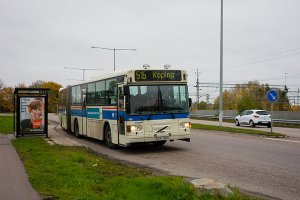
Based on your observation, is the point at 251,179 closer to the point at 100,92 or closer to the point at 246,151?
the point at 246,151

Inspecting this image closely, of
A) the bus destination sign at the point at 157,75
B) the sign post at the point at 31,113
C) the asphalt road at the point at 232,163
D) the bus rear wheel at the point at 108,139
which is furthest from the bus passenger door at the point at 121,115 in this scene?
the sign post at the point at 31,113

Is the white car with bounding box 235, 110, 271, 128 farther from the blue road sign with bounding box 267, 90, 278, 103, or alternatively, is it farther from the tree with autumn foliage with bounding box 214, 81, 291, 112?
the blue road sign with bounding box 267, 90, 278, 103

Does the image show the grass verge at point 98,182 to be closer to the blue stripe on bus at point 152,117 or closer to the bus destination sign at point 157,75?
the blue stripe on bus at point 152,117

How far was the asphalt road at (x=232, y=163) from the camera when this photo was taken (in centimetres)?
909

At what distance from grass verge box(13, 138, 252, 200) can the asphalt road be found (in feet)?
4.83

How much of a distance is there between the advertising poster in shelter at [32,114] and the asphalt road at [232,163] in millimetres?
4382

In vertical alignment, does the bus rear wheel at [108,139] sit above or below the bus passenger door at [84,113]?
below

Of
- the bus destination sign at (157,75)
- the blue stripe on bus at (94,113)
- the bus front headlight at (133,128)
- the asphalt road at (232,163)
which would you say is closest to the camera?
the asphalt road at (232,163)

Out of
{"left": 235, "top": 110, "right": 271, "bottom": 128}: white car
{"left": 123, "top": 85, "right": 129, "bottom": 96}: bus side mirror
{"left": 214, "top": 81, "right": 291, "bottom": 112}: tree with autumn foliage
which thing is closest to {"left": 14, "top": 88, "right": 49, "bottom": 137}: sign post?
{"left": 123, "top": 85, "right": 129, "bottom": 96}: bus side mirror

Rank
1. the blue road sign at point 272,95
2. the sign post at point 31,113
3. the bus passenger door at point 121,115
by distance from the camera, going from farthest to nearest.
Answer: the blue road sign at point 272,95 < the sign post at point 31,113 < the bus passenger door at point 121,115

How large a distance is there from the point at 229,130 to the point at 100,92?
1245 centimetres

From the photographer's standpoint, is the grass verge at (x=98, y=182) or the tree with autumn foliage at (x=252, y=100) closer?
the grass verge at (x=98, y=182)

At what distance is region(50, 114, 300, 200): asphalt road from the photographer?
9.09 m

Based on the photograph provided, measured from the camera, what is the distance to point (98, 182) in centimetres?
885
